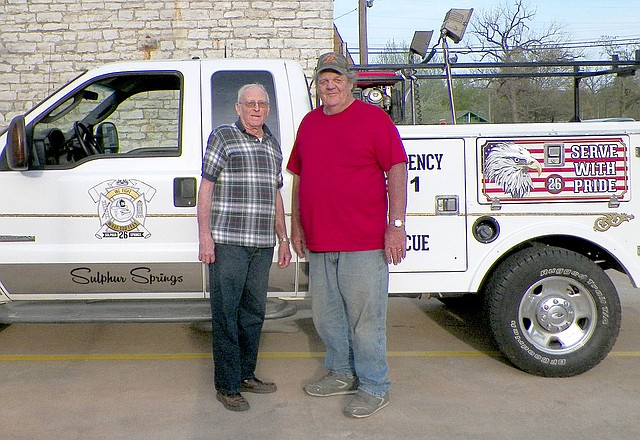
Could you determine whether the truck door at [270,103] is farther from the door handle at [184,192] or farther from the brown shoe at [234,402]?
the brown shoe at [234,402]

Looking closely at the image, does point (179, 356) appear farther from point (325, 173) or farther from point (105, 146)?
point (325, 173)

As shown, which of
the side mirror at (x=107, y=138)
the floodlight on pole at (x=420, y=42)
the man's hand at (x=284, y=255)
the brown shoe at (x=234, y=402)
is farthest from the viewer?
the floodlight on pole at (x=420, y=42)

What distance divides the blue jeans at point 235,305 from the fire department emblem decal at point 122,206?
0.71 metres

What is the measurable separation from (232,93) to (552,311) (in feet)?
8.07

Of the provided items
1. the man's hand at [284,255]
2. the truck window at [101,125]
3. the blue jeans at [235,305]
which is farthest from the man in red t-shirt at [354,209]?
the truck window at [101,125]

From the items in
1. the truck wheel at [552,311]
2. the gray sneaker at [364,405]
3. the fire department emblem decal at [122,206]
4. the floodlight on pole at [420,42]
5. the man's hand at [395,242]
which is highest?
the floodlight on pole at [420,42]

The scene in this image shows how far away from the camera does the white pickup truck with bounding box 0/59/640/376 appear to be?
15.0ft

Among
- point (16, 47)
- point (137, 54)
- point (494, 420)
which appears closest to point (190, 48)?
point (137, 54)

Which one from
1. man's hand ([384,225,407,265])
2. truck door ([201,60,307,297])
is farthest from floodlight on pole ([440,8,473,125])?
man's hand ([384,225,407,265])

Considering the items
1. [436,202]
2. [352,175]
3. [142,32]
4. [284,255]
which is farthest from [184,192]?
[142,32]

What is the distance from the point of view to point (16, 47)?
13.5m

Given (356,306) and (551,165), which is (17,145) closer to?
(356,306)

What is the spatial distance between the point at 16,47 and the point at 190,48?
10.4 ft

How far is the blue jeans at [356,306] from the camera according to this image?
4074mm
